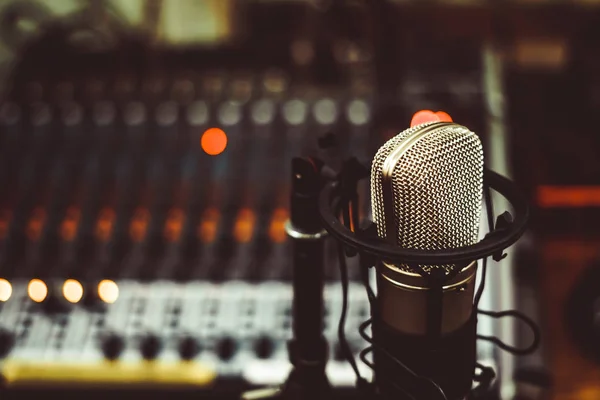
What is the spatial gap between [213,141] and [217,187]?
0.09 metres

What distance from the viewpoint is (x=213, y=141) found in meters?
1.25

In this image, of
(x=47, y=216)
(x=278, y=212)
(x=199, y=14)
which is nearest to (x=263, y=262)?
(x=278, y=212)

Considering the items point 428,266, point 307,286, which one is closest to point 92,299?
point 307,286

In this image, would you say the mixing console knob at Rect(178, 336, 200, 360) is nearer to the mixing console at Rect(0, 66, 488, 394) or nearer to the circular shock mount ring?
the mixing console at Rect(0, 66, 488, 394)

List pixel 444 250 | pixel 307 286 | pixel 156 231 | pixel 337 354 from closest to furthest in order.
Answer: pixel 444 250 < pixel 307 286 < pixel 337 354 < pixel 156 231

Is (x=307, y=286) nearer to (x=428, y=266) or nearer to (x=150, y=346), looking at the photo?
(x=428, y=266)

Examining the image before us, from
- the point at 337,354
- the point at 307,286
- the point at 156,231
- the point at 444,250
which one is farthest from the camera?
the point at 156,231

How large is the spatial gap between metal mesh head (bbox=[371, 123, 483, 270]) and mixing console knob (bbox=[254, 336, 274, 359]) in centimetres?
52

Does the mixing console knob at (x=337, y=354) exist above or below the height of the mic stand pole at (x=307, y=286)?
below

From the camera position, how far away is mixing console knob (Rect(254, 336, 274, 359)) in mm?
993

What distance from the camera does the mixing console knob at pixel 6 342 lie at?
3.32ft

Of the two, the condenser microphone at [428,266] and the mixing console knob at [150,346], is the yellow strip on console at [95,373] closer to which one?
the mixing console knob at [150,346]

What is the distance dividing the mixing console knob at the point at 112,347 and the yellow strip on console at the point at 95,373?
0.04ft

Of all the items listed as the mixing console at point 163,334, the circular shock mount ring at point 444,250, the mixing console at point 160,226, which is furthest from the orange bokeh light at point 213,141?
the circular shock mount ring at point 444,250
